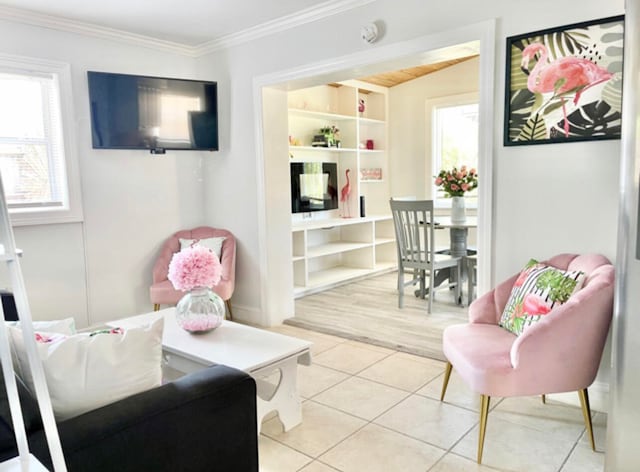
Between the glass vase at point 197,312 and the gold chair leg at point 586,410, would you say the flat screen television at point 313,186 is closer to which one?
the glass vase at point 197,312

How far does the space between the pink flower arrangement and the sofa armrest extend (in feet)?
2.86

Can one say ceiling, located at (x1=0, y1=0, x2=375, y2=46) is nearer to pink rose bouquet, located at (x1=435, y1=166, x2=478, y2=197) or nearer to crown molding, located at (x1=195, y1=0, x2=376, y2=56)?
crown molding, located at (x1=195, y1=0, x2=376, y2=56)

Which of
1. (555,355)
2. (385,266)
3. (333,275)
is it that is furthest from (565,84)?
(385,266)

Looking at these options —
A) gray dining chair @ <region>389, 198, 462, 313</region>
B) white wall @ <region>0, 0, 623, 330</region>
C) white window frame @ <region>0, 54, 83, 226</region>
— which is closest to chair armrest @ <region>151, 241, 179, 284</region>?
white wall @ <region>0, 0, 623, 330</region>

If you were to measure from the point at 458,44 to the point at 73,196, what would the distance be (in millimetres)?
3054

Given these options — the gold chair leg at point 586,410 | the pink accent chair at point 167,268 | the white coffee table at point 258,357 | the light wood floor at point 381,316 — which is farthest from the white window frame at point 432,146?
the white coffee table at point 258,357

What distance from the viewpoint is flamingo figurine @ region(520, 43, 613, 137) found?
242cm

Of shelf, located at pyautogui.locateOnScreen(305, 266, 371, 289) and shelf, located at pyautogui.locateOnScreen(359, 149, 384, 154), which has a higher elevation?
shelf, located at pyautogui.locateOnScreen(359, 149, 384, 154)

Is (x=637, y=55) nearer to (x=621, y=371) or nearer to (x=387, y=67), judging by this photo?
(x=621, y=371)

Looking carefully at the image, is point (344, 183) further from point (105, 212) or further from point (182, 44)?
point (105, 212)

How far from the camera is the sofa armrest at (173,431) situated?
1.25 meters

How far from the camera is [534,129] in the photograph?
264cm

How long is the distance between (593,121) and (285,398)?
7.00ft

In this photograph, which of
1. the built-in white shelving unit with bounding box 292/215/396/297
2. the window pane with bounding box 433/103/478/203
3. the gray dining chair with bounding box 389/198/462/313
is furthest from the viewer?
the window pane with bounding box 433/103/478/203
